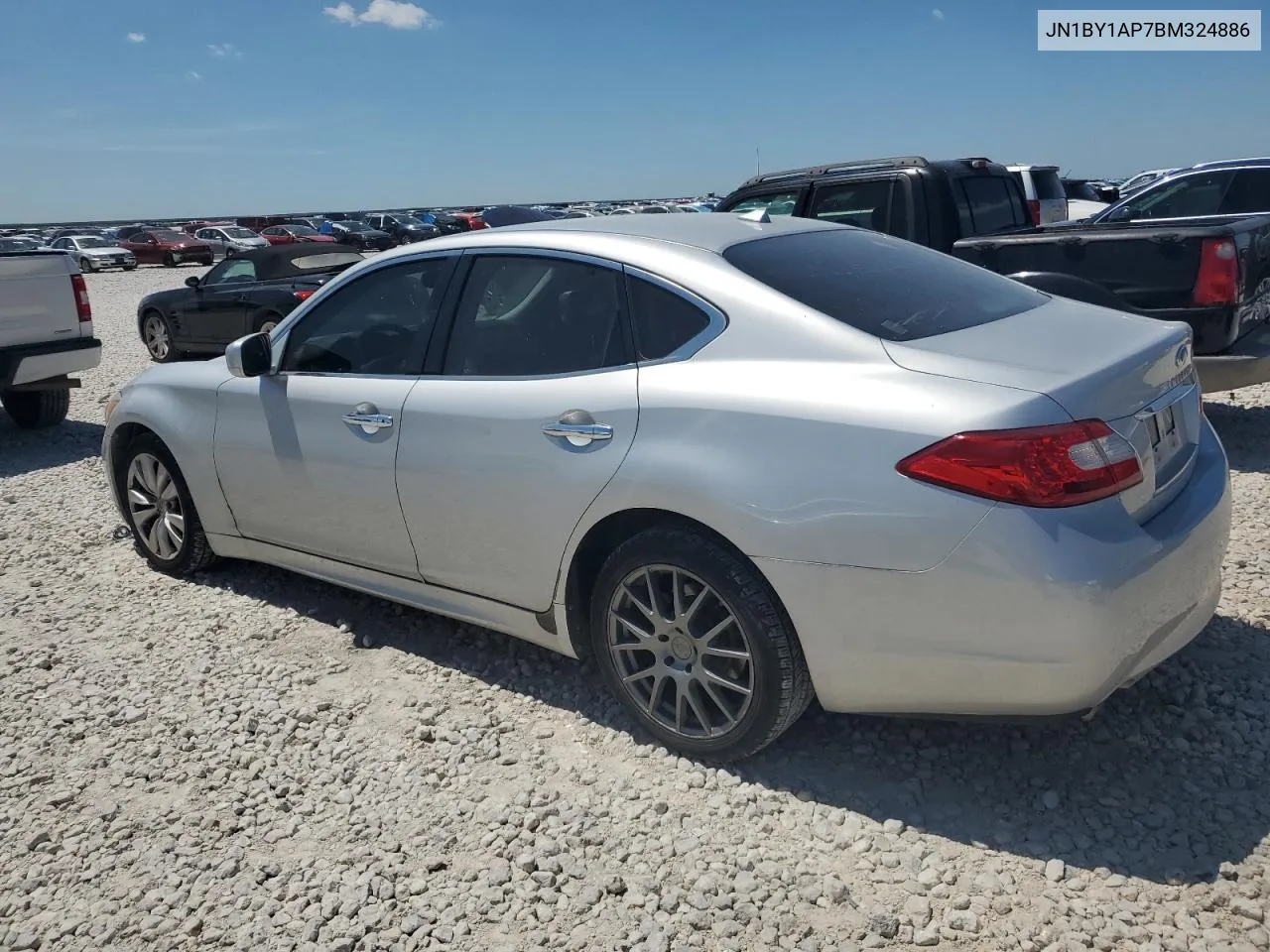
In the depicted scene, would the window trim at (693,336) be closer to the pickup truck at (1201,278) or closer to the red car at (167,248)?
the pickup truck at (1201,278)

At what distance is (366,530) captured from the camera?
12.9 feet

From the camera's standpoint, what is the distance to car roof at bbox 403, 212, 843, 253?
3445 mm

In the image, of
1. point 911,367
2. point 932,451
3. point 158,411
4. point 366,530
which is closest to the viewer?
point 932,451

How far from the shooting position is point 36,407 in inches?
362

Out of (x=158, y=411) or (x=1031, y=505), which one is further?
(x=158, y=411)

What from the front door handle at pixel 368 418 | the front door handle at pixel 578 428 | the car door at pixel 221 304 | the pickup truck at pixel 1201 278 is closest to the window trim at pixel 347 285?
the front door handle at pixel 368 418

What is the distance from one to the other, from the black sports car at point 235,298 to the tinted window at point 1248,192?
9655mm

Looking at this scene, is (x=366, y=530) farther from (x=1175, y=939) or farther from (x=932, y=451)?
(x=1175, y=939)

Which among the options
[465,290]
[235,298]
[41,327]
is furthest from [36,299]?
[465,290]

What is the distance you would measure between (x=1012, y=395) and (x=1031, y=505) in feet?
0.93

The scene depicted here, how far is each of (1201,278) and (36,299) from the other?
8488 millimetres

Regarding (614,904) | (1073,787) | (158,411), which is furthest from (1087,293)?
(158,411)

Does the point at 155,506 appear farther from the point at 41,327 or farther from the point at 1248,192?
the point at 1248,192

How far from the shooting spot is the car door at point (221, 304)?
12398 millimetres
